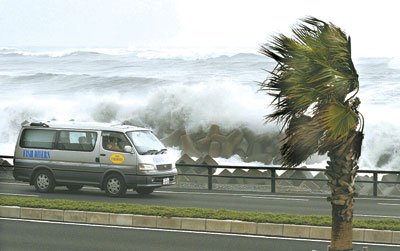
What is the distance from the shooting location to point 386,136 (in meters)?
47.6

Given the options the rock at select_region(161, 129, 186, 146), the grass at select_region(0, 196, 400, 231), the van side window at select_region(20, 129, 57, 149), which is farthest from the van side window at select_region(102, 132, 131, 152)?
the rock at select_region(161, 129, 186, 146)

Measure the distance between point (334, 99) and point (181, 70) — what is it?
189 ft

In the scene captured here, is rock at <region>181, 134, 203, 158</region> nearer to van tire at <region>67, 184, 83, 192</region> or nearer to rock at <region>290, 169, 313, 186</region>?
rock at <region>290, 169, 313, 186</region>

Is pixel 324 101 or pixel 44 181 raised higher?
pixel 324 101

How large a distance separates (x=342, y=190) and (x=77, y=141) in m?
13.9

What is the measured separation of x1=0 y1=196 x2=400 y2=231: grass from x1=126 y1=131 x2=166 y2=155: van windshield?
452cm

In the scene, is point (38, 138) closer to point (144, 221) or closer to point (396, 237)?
point (144, 221)

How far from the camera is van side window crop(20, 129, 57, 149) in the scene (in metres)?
A: 25.5

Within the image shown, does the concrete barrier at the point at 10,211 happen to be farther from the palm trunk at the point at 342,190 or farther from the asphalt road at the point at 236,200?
the palm trunk at the point at 342,190

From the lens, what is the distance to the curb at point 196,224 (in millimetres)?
16750

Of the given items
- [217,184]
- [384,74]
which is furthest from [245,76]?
[217,184]

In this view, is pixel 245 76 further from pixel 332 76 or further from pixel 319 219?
pixel 332 76

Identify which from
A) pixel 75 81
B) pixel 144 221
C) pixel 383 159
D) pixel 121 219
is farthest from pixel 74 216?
pixel 75 81

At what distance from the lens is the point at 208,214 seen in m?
18.5
